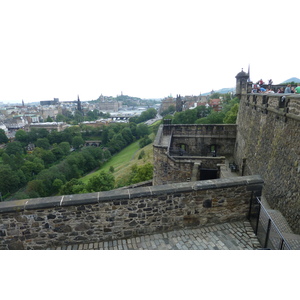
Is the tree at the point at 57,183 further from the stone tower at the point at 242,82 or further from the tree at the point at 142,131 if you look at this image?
the stone tower at the point at 242,82

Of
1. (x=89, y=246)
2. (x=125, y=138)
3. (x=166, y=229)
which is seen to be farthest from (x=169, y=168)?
(x=125, y=138)

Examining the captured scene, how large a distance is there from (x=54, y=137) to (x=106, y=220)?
282ft

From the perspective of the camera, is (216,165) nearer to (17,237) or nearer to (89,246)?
(89,246)

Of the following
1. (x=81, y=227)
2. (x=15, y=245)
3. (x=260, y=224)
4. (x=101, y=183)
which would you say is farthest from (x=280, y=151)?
(x=101, y=183)

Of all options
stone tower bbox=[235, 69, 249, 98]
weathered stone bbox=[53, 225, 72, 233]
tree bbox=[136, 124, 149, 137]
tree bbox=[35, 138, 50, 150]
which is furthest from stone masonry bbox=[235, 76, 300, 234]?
tree bbox=[35, 138, 50, 150]

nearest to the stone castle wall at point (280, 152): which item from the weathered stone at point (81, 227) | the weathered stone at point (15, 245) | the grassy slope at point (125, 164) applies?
the weathered stone at point (81, 227)

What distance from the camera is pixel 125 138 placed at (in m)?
78.8

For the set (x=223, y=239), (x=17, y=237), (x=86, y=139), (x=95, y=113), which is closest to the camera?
(x=17, y=237)

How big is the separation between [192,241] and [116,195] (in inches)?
73.4

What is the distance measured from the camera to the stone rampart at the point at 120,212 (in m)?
4.46

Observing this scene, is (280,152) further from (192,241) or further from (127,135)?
(127,135)

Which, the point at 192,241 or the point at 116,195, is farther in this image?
the point at 192,241

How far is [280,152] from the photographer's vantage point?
7148mm

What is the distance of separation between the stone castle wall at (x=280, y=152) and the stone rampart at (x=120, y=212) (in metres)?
1.62
